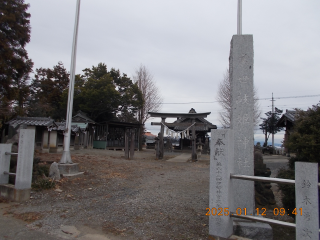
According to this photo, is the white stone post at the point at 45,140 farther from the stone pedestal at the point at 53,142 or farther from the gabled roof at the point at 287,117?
the gabled roof at the point at 287,117

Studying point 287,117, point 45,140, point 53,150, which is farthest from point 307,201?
point 53,150

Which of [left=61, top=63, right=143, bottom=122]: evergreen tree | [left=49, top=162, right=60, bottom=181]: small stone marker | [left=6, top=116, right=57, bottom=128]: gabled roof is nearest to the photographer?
[left=49, top=162, right=60, bottom=181]: small stone marker

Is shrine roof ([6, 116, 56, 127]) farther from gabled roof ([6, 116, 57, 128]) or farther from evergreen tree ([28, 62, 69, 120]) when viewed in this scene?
evergreen tree ([28, 62, 69, 120])

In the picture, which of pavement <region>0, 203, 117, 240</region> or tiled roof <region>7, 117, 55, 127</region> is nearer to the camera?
pavement <region>0, 203, 117, 240</region>

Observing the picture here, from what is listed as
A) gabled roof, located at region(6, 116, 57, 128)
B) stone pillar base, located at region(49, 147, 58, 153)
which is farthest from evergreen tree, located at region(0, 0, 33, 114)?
stone pillar base, located at region(49, 147, 58, 153)

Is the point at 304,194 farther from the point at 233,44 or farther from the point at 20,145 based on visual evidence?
the point at 20,145

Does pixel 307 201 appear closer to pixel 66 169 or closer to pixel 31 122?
pixel 66 169

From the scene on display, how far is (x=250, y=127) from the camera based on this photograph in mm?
4492

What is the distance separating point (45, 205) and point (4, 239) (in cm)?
180

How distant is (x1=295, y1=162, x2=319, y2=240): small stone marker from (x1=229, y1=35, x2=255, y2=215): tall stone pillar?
58.0 inches

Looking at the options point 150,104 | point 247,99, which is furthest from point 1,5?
point 150,104

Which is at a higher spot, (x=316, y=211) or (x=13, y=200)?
(x=316, y=211)

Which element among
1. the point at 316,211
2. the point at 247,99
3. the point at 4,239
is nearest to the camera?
the point at 316,211

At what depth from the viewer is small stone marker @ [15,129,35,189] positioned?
5.99 metres
